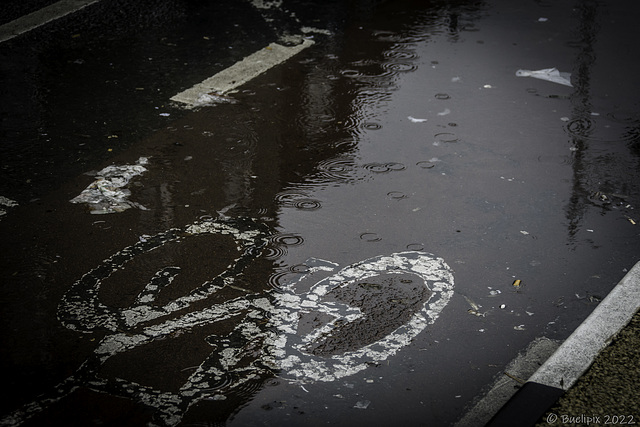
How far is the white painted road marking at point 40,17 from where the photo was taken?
25.3 feet

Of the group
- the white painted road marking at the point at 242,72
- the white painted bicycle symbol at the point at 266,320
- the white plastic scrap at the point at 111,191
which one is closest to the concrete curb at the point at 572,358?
the white painted bicycle symbol at the point at 266,320

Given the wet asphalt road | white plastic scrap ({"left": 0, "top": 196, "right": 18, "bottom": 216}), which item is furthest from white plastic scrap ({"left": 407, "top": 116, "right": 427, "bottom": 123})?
white plastic scrap ({"left": 0, "top": 196, "right": 18, "bottom": 216})

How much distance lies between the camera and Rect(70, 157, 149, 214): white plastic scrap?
482 cm

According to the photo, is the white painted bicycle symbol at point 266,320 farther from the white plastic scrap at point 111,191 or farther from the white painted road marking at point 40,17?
Answer: the white painted road marking at point 40,17

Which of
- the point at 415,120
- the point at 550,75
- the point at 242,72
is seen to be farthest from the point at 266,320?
the point at 550,75

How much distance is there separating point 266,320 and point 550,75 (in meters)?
4.46

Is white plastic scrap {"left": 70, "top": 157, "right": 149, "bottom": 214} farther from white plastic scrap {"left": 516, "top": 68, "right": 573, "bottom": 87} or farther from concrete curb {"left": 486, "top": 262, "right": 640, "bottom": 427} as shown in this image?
white plastic scrap {"left": 516, "top": 68, "right": 573, "bottom": 87}

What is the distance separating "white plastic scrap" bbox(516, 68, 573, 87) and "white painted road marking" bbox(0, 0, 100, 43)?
542 cm

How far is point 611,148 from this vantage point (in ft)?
18.1

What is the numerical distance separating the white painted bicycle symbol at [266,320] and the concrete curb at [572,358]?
0.71m

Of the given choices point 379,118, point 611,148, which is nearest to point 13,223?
point 379,118

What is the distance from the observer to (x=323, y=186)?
16.7 ft

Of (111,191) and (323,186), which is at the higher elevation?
(111,191)

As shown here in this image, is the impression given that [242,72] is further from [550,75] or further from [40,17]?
[550,75]
